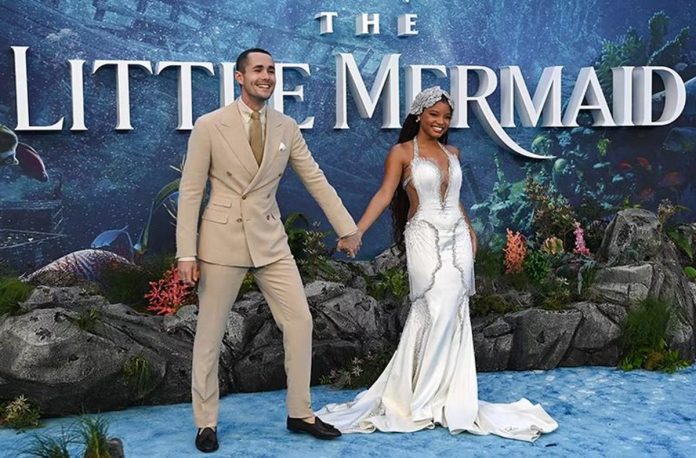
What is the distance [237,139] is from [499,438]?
7.40 ft

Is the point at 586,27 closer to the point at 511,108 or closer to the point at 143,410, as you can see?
the point at 511,108

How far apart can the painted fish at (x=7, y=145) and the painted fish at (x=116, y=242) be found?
91 centimetres

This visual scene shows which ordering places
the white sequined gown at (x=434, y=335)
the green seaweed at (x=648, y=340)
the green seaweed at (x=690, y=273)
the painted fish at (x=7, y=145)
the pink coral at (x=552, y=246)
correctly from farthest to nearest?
the green seaweed at (x=690, y=273) → the pink coral at (x=552, y=246) → the painted fish at (x=7, y=145) → the green seaweed at (x=648, y=340) → the white sequined gown at (x=434, y=335)

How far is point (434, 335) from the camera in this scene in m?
5.86

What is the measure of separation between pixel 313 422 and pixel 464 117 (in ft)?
13.0

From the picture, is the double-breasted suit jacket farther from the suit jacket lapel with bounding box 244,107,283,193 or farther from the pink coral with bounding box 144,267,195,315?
the pink coral with bounding box 144,267,195,315

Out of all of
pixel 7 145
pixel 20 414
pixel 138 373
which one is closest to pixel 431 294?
pixel 138 373

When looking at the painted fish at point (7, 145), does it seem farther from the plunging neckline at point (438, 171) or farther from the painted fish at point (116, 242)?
the plunging neckline at point (438, 171)

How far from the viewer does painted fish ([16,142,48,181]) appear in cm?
747

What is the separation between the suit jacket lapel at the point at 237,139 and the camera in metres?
5.26

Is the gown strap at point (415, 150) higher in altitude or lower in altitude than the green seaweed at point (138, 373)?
higher

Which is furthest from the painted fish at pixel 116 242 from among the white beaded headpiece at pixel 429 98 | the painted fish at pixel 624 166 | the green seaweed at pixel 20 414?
the painted fish at pixel 624 166

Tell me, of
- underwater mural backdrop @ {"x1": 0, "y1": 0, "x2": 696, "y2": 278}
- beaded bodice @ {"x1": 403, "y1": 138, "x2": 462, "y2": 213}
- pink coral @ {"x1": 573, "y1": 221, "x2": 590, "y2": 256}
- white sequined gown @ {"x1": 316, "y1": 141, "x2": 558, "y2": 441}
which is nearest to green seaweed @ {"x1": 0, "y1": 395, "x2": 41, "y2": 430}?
white sequined gown @ {"x1": 316, "y1": 141, "x2": 558, "y2": 441}

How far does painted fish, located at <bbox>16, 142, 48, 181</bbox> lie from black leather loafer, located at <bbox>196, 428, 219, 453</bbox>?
3120 millimetres
